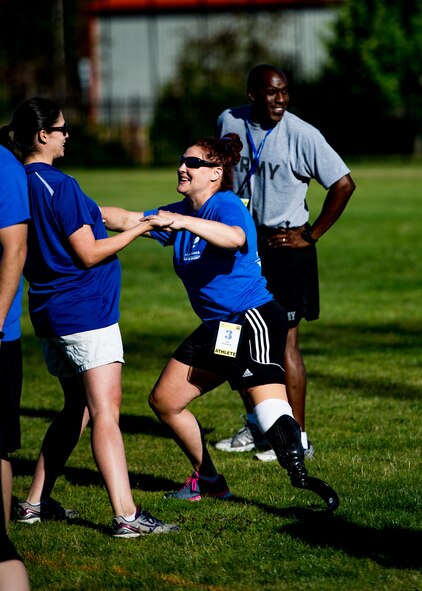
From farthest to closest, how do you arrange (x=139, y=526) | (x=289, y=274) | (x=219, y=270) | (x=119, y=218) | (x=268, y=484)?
(x=289, y=274) < (x=268, y=484) < (x=119, y=218) < (x=219, y=270) < (x=139, y=526)

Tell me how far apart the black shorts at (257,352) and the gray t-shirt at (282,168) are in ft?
5.42

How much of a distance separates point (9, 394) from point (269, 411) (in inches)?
56.8

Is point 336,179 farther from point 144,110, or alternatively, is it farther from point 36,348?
point 144,110

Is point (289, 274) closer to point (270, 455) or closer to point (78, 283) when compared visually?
point (270, 455)

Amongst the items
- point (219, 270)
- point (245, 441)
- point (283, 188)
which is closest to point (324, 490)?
point (219, 270)

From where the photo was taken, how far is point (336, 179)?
24.4ft

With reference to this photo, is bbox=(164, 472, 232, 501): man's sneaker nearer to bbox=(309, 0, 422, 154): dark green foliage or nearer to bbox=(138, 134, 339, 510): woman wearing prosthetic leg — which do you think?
bbox=(138, 134, 339, 510): woman wearing prosthetic leg

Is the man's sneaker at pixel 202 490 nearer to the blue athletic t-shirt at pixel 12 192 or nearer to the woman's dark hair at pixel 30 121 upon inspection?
the woman's dark hair at pixel 30 121

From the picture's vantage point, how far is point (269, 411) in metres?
5.70

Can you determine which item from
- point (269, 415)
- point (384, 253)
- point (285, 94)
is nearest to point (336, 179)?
point (285, 94)

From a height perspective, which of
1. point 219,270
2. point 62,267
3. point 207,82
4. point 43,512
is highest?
point 62,267

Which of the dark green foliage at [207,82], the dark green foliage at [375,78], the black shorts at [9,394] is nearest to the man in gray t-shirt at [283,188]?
the black shorts at [9,394]

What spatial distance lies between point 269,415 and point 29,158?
170cm

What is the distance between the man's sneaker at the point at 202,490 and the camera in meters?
6.26
